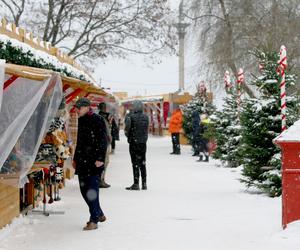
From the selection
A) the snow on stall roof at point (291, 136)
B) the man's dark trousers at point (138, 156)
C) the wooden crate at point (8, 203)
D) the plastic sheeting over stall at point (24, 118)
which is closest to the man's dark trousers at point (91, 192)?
the wooden crate at point (8, 203)

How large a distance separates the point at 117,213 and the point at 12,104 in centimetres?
367

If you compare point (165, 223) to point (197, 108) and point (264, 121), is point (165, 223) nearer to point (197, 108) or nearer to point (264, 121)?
point (264, 121)

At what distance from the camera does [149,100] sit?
157ft

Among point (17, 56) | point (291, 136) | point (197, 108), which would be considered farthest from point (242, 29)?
point (291, 136)

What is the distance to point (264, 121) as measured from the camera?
11.9m

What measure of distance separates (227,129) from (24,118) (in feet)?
43.7

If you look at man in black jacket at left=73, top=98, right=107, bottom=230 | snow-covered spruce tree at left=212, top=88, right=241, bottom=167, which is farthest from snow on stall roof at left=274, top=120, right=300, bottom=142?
snow-covered spruce tree at left=212, top=88, right=241, bottom=167

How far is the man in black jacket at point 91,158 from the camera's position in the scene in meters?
8.14

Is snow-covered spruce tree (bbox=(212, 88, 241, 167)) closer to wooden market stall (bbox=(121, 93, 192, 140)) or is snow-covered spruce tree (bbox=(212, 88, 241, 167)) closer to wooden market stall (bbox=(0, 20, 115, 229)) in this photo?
wooden market stall (bbox=(0, 20, 115, 229))

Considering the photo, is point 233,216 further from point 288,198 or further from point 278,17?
point 278,17

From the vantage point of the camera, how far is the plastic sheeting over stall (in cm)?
609

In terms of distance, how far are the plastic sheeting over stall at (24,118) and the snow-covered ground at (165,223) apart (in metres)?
0.94

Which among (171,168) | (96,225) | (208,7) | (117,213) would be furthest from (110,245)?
(208,7)

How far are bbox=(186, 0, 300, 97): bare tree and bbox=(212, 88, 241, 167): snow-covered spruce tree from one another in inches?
204
